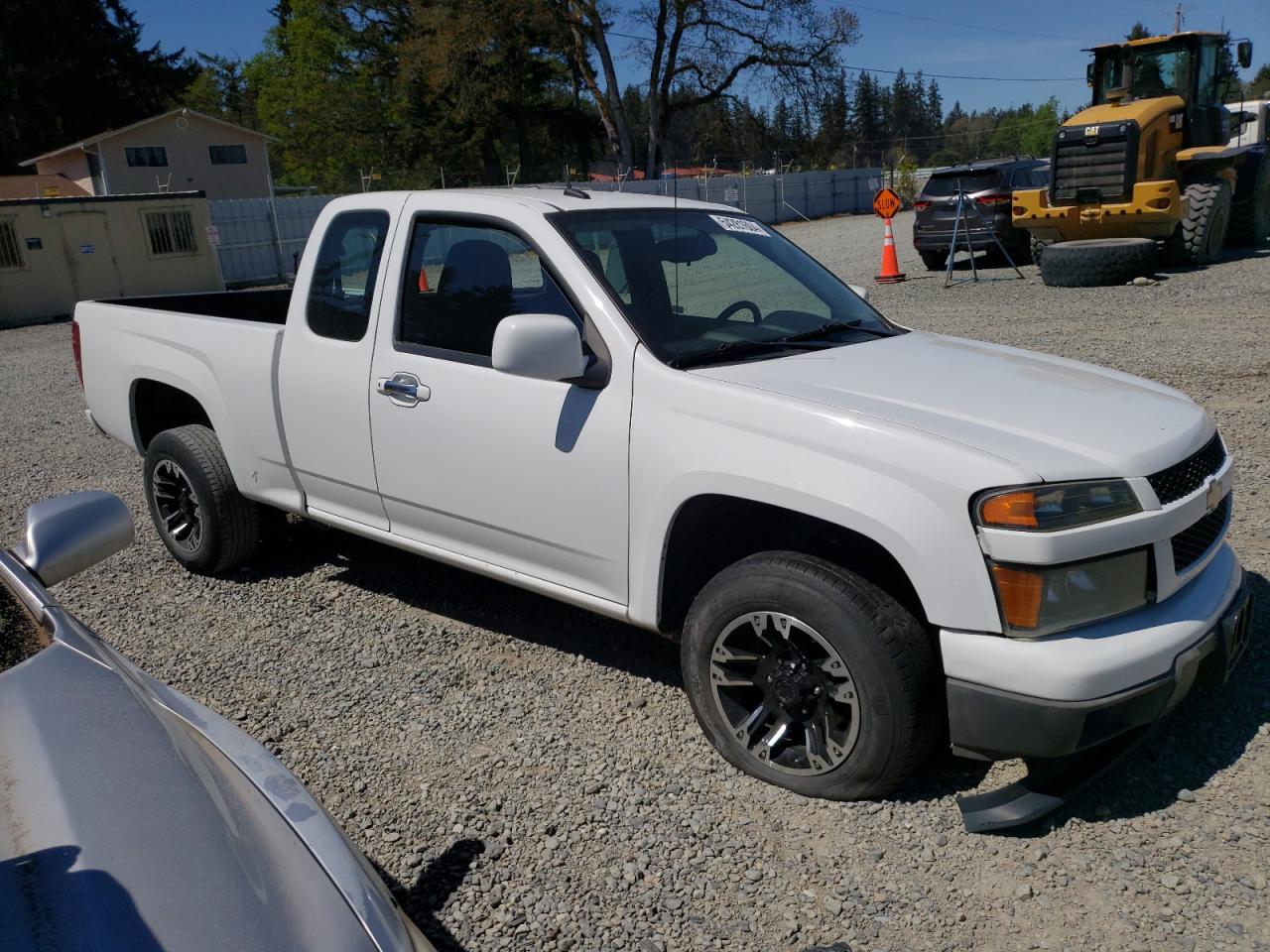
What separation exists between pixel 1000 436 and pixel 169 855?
2.21 metres

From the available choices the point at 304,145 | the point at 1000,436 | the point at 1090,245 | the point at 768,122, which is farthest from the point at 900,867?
the point at 304,145

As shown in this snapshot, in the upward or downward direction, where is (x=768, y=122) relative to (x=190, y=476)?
upward

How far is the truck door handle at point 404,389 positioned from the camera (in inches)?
152

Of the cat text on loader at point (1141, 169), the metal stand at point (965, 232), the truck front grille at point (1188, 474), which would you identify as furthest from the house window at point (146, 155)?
the truck front grille at point (1188, 474)

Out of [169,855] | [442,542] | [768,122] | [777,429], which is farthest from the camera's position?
[768,122]

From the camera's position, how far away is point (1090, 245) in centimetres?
1326

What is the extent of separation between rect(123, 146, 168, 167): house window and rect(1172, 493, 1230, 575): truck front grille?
45.9m

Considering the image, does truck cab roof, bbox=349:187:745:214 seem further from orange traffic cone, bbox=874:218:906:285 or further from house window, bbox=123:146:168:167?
house window, bbox=123:146:168:167

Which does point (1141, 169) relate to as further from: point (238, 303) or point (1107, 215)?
point (238, 303)

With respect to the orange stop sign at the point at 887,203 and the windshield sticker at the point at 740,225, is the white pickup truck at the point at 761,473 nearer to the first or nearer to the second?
the windshield sticker at the point at 740,225

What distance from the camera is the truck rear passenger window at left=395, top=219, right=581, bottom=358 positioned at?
12.4ft

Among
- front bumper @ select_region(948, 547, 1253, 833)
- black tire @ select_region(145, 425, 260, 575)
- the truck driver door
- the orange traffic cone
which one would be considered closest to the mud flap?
front bumper @ select_region(948, 547, 1253, 833)

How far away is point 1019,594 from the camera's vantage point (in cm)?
265

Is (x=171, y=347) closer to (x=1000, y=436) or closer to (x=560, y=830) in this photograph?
(x=560, y=830)
